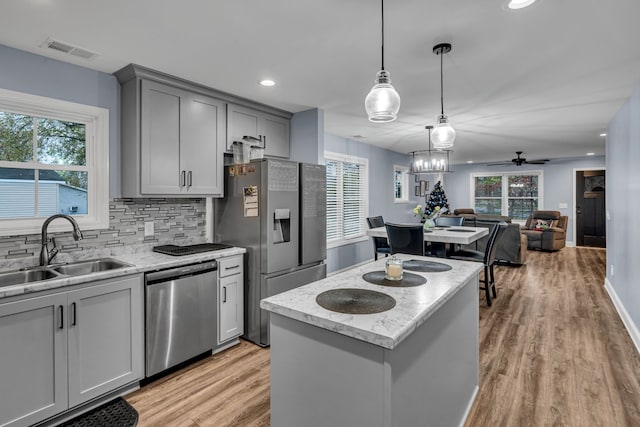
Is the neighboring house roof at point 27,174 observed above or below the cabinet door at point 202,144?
below

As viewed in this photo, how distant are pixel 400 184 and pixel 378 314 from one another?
6849 mm

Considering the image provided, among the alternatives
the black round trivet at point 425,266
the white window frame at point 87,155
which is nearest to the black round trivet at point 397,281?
the black round trivet at point 425,266

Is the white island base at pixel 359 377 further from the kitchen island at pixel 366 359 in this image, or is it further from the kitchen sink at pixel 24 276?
the kitchen sink at pixel 24 276

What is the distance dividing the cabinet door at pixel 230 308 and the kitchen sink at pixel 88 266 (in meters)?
0.83

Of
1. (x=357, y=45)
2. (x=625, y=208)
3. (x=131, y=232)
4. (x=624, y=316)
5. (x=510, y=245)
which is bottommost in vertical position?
(x=624, y=316)

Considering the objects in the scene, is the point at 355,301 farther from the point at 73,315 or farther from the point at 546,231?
the point at 546,231

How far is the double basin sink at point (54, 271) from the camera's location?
2197mm

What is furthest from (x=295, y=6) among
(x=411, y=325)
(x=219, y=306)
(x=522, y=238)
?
(x=522, y=238)

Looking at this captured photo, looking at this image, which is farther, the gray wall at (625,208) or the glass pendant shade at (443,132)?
the gray wall at (625,208)

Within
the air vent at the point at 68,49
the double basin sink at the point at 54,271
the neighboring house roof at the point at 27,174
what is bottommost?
the double basin sink at the point at 54,271

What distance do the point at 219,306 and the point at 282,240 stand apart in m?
0.81

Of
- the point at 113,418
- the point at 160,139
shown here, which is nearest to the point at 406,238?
the point at 160,139

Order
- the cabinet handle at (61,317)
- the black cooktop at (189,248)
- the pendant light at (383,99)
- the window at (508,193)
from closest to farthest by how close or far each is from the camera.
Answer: the pendant light at (383,99)
the cabinet handle at (61,317)
the black cooktop at (189,248)
the window at (508,193)

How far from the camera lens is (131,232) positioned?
9.70 feet
